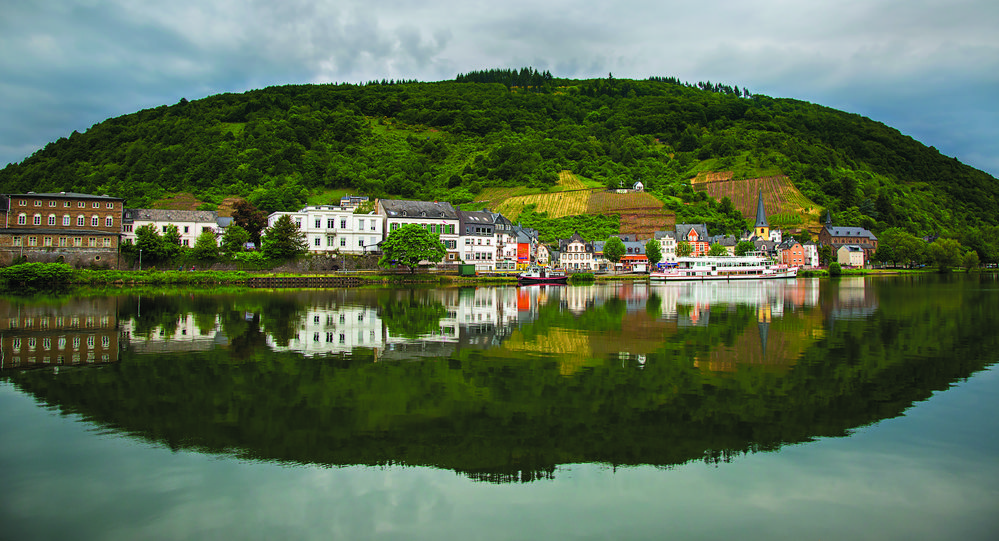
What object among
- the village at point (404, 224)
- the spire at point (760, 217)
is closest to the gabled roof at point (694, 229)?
the village at point (404, 224)

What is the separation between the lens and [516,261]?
86.1m

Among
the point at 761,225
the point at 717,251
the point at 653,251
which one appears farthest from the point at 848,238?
the point at 653,251

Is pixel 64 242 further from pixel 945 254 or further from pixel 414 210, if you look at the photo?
pixel 945 254

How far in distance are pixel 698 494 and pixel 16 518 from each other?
7.96m

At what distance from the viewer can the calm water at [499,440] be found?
6.61 metres

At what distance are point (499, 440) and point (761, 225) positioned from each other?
4835 inches

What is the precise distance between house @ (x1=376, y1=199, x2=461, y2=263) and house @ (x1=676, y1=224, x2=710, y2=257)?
164 ft

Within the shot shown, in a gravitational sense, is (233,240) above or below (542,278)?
above

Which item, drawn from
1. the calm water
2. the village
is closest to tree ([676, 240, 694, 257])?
the village

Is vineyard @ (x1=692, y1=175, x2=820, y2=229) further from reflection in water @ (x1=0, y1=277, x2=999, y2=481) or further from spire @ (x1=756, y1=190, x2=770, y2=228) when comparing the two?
reflection in water @ (x1=0, y1=277, x2=999, y2=481)

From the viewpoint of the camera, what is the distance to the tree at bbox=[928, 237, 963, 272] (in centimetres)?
9450

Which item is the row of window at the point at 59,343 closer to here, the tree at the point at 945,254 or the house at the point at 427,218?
the house at the point at 427,218

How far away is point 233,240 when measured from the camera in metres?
61.5

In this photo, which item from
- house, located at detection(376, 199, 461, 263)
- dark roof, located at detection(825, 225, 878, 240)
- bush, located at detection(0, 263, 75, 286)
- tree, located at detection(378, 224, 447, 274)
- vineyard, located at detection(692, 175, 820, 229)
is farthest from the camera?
vineyard, located at detection(692, 175, 820, 229)
